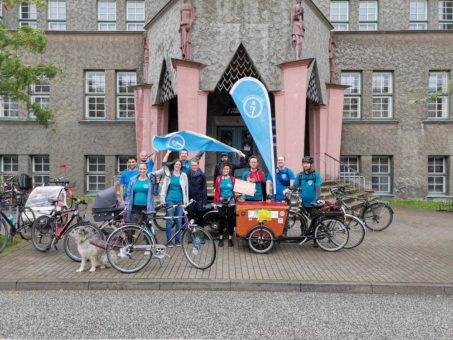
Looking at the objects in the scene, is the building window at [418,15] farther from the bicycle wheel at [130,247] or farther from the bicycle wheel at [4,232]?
the bicycle wheel at [4,232]

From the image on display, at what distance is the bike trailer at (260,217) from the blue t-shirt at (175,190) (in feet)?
3.95

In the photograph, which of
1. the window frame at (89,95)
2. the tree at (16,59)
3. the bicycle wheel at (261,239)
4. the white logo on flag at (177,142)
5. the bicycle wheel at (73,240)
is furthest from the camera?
the window frame at (89,95)

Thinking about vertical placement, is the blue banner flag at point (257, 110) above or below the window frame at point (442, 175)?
above

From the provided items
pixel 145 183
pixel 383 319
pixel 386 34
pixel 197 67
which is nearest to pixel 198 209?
pixel 145 183

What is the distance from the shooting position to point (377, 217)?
411 inches

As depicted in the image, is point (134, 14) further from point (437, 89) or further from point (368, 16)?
point (437, 89)

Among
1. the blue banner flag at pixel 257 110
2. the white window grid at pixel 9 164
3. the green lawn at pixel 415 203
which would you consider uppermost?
the blue banner flag at pixel 257 110

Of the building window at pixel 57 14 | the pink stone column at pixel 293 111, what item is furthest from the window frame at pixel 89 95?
the pink stone column at pixel 293 111

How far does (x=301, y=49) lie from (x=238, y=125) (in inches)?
236

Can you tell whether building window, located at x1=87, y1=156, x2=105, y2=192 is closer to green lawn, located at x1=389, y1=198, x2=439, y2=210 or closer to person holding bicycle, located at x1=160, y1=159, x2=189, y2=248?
person holding bicycle, located at x1=160, y1=159, x2=189, y2=248

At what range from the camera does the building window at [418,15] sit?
67.3 feet

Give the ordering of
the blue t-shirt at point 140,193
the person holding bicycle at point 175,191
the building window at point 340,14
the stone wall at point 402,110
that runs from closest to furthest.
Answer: the blue t-shirt at point 140,193 < the person holding bicycle at point 175,191 < the stone wall at point 402,110 < the building window at point 340,14

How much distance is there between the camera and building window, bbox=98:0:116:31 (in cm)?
2048

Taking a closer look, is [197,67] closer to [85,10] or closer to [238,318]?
[238,318]
